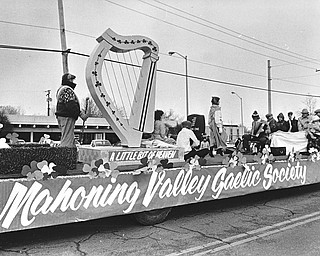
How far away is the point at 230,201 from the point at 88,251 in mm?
4324

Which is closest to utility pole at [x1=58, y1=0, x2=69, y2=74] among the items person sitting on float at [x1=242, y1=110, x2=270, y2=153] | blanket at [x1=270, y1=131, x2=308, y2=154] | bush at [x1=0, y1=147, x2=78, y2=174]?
person sitting on float at [x1=242, y1=110, x2=270, y2=153]

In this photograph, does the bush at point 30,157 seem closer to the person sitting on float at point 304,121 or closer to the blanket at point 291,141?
the blanket at point 291,141

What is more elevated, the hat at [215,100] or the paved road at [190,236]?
the hat at [215,100]

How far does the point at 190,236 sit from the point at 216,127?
488cm

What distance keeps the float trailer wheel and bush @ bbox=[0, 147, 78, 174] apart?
51.6 inches

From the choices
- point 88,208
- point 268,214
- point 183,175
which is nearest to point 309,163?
point 268,214

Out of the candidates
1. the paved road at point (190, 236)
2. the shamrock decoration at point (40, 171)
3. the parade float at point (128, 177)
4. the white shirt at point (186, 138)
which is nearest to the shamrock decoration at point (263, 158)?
the parade float at point (128, 177)

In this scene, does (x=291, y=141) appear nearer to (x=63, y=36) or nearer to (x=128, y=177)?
(x=128, y=177)

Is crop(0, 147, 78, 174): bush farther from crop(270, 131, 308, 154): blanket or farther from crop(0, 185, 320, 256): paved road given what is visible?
crop(270, 131, 308, 154): blanket

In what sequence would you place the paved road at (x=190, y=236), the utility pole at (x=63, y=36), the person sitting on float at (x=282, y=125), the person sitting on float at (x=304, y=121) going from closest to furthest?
the paved road at (x=190, y=236), the person sitting on float at (x=304, y=121), the person sitting on float at (x=282, y=125), the utility pole at (x=63, y=36)

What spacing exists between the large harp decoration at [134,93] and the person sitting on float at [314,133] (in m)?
5.25

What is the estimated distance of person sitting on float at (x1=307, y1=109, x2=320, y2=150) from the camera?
1028 cm

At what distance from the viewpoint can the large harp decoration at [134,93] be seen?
630 cm

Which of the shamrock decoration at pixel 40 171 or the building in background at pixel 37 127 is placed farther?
the building in background at pixel 37 127
